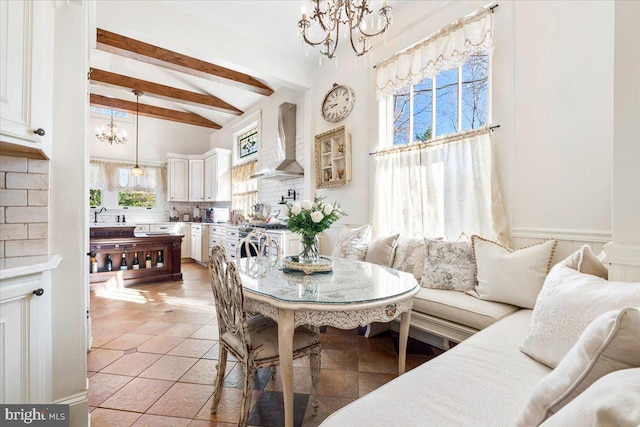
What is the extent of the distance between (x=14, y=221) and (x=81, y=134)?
54 centimetres

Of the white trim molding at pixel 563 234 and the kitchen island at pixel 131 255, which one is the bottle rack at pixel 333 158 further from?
the kitchen island at pixel 131 255

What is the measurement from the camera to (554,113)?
2098 mm

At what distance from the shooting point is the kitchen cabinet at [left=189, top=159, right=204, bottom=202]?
23.5 ft

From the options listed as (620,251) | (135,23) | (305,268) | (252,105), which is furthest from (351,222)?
(252,105)

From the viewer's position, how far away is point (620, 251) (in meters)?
1.33

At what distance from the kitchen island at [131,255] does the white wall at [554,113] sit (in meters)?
4.76

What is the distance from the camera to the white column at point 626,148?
1.31 m

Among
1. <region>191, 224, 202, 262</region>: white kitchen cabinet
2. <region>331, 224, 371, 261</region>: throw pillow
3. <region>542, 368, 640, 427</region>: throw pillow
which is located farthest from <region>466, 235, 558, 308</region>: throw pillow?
<region>191, 224, 202, 262</region>: white kitchen cabinet

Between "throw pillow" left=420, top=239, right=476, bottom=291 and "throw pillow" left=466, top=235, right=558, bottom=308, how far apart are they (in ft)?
0.36

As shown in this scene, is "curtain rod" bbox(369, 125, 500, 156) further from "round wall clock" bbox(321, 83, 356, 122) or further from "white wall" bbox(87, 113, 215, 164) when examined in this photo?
"white wall" bbox(87, 113, 215, 164)

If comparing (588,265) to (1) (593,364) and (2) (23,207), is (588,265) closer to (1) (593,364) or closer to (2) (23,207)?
(1) (593,364)

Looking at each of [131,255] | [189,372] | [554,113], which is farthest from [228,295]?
[131,255]

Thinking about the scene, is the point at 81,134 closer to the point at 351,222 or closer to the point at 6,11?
the point at 6,11

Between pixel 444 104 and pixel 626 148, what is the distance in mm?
1699
